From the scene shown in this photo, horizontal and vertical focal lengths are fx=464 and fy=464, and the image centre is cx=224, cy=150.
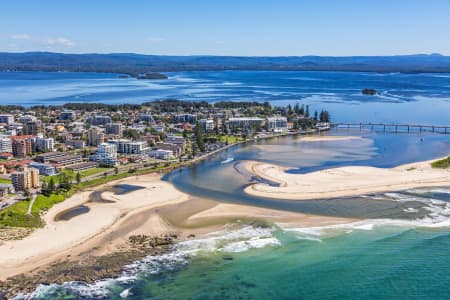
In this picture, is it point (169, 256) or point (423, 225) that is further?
point (423, 225)

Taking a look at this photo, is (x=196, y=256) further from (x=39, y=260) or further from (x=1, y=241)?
(x=1, y=241)

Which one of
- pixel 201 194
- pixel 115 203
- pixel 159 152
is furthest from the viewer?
pixel 159 152

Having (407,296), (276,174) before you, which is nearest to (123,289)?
(407,296)

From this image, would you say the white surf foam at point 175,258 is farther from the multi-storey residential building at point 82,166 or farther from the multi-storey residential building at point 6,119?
the multi-storey residential building at point 6,119

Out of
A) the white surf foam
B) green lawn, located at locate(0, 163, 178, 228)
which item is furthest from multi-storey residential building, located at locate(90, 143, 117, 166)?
the white surf foam

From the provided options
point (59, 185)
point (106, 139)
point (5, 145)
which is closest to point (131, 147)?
point (106, 139)

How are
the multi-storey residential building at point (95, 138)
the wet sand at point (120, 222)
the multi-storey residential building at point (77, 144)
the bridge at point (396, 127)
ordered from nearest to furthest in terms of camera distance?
1. the wet sand at point (120, 222)
2. the multi-storey residential building at point (77, 144)
3. the multi-storey residential building at point (95, 138)
4. the bridge at point (396, 127)

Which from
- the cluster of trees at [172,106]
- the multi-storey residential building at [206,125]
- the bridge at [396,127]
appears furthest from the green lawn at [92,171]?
the bridge at [396,127]
